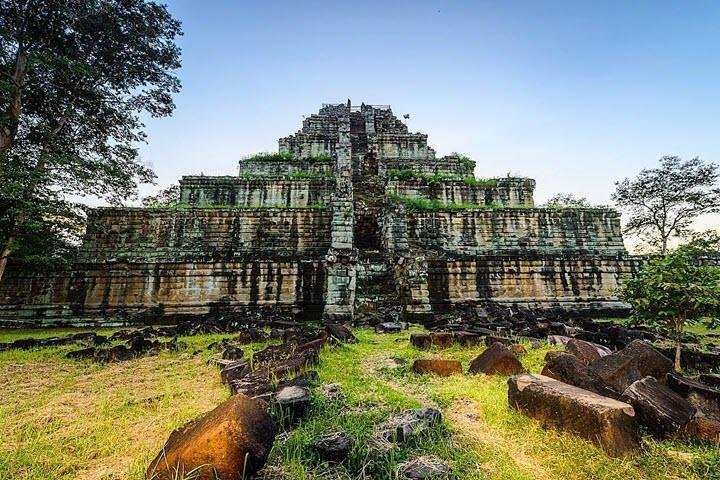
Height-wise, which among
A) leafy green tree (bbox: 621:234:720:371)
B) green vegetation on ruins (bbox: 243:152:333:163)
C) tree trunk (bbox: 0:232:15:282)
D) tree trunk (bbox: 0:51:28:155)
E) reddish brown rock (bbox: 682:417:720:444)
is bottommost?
reddish brown rock (bbox: 682:417:720:444)

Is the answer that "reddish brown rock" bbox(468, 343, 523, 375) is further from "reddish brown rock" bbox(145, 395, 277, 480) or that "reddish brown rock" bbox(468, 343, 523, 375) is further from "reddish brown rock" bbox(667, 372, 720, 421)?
"reddish brown rock" bbox(145, 395, 277, 480)

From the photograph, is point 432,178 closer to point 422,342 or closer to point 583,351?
point 422,342

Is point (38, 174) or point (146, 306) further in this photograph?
point (146, 306)

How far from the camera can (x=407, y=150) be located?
915 inches

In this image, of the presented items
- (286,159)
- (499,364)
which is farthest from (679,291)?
(286,159)

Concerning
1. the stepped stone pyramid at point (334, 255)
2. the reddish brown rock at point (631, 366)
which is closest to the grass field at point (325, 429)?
the reddish brown rock at point (631, 366)

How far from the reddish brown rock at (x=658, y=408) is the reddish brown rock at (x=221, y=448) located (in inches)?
113

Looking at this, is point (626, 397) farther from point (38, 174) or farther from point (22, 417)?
point (38, 174)

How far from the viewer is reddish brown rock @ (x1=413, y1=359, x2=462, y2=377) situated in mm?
4562

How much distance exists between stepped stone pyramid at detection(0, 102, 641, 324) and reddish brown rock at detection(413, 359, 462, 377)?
5.63 meters

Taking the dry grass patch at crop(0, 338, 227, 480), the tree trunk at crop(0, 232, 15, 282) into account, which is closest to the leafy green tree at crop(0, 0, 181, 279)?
the tree trunk at crop(0, 232, 15, 282)

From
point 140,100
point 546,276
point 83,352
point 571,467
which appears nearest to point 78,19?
point 140,100

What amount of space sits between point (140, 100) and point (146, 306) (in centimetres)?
730

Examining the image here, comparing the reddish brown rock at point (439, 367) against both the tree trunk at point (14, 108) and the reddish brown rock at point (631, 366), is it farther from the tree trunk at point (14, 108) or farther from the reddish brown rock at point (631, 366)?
the tree trunk at point (14, 108)
